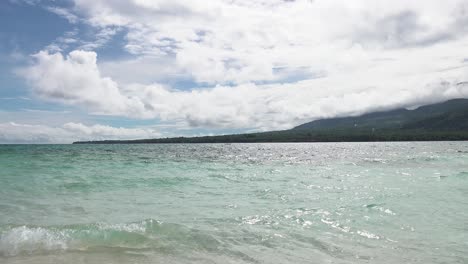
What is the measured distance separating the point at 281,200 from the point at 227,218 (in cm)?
510

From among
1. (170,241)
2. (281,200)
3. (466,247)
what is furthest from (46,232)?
(466,247)

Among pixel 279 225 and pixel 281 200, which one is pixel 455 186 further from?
pixel 279 225

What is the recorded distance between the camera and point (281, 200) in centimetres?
1842

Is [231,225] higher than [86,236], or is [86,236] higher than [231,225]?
[86,236]

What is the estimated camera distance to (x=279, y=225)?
12898 mm

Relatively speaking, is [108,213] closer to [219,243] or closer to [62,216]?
[62,216]

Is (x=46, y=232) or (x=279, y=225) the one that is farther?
(x=279, y=225)

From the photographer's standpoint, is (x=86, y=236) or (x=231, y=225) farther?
(x=231, y=225)

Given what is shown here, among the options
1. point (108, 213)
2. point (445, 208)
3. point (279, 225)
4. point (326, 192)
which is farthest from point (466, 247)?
point (108, 213)

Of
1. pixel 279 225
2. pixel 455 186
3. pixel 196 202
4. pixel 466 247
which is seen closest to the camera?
pixel 466 247

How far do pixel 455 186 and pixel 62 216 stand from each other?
2342cm

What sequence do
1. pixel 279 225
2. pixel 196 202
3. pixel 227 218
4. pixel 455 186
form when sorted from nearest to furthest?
pixel 279 225 < pixel 227 218 < pixel 196 202 < pixel 455 186

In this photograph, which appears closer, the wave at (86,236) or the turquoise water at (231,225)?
the turquoise water at (231,225)

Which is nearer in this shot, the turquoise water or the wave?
the turquoise water
